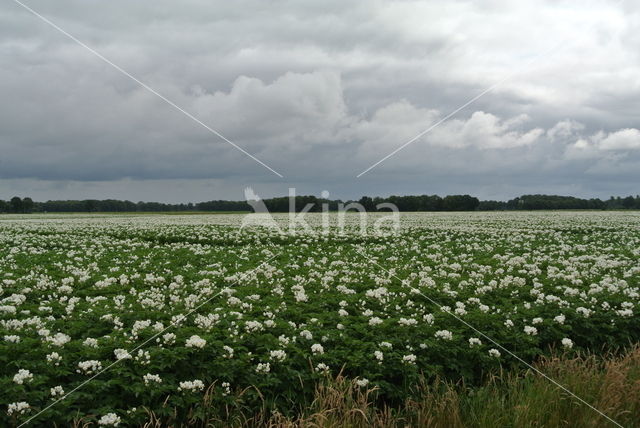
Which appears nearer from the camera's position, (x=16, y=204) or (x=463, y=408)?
(x=463, y=408)

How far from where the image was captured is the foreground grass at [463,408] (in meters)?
5.81

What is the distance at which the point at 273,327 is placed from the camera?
8430 millimetres

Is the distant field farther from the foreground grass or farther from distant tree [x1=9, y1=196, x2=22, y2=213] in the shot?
distant tree [x1=9, y1=196, x2=22, y2=213]

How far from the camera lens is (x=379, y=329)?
8586 mm

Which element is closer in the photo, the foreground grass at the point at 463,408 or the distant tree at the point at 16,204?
the foreground grass at the point at 463,408

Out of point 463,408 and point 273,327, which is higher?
point 273,327

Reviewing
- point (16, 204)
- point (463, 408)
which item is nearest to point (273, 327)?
point (463, 408)

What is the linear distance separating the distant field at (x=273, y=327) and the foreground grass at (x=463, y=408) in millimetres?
125

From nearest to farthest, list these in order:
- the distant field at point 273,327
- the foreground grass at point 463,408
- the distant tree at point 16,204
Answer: the foreground grass at point 463,408 → the distant field at point 273,327 → the distant tree at point 16,204

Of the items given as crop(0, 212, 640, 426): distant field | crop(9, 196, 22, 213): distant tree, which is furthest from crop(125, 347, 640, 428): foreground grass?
crop(9, 196, 22, 213): distant tree

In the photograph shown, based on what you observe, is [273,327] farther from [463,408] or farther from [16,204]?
[16,204]

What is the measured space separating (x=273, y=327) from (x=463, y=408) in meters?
3.58

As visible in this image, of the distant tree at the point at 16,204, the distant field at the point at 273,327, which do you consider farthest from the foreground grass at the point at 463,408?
the distant tree at the point at 16,204

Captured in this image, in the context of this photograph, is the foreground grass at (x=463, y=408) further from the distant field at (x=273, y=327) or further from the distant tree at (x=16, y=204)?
the distant tree at (x=16, y=204)
